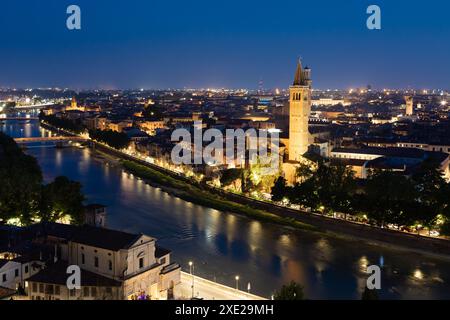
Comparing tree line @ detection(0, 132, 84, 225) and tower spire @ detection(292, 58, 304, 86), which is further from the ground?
tower spire @ detection(292, 58, 304, 86)

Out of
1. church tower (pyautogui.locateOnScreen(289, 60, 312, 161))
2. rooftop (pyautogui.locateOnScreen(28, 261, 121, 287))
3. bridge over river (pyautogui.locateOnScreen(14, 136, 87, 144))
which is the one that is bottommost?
rooftop (pyautogui.locateOnScreen(28, 261, 121, 287))

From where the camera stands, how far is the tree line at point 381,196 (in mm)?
8070

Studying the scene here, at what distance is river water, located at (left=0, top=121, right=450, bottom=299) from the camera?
21.1 feet

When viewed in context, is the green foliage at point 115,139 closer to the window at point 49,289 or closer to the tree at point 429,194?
the tree at point 429,194

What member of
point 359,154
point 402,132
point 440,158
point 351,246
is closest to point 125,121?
point 402,132

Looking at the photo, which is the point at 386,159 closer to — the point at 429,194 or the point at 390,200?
the point at 429,194

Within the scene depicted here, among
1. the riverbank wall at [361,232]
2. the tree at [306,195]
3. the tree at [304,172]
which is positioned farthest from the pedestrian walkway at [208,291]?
the tree at [304,172]

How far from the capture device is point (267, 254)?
7.60 metres

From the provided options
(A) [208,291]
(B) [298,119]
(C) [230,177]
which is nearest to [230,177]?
(C) [230,177]

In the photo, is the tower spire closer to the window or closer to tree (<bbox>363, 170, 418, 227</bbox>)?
tree (<bbox>363, 170, 418, 227</bbox>)

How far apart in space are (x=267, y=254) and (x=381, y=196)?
246cm

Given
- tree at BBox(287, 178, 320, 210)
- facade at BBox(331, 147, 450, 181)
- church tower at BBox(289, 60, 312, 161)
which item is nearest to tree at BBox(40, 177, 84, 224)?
tree at BBox(287, 178, 320, 210)

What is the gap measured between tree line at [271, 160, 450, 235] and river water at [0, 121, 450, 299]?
58cm
